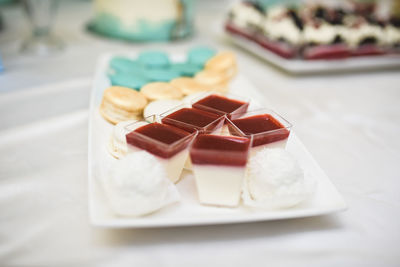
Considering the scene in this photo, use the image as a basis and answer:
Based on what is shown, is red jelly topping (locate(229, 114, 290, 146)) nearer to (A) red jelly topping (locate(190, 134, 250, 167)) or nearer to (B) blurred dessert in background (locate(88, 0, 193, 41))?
(A) red jelly topping (locate(190, 134, 250, 167))

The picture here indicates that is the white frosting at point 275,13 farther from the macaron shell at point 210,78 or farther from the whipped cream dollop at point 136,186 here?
the whipped cream dollop at point 136,186

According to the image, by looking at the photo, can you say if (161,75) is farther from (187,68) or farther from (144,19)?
(144,19)

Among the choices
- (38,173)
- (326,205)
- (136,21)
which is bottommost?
(38,173)

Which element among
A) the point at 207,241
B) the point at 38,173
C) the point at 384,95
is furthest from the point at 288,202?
the point at 384,95

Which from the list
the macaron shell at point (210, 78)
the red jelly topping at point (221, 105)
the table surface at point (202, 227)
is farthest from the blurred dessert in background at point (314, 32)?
Result: the red jelly topping at point (221, 105)

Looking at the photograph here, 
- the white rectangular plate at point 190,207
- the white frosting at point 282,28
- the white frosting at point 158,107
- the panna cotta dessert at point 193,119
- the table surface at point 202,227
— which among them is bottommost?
the table surface at point 202,227

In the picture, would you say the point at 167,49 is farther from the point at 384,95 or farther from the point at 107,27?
the point at 384,95
